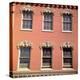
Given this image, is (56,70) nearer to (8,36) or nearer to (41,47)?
(41,47)

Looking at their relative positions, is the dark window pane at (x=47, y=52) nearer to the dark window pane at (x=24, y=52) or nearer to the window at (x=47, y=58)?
the window at (x=47, y=58)

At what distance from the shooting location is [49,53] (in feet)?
37.3

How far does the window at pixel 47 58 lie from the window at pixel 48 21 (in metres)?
0.67

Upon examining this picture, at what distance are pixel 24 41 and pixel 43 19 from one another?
972 millimetres

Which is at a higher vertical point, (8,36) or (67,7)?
(67,7)

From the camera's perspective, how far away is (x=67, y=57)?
448 inches

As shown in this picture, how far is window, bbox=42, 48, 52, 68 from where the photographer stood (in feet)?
36.9

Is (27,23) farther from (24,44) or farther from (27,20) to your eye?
(24,44)

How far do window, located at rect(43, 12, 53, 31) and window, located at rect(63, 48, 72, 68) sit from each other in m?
0.84

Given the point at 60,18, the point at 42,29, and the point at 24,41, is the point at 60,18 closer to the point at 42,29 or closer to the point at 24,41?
the point at 42,29

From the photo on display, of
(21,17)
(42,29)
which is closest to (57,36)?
(42,29)

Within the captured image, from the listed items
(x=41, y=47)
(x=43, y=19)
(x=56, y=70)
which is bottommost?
(x=56, y=70)

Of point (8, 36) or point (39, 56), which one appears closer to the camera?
point (8, 36)

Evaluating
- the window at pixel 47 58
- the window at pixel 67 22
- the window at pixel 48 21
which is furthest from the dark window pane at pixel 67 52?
the window at pixel 48 21
